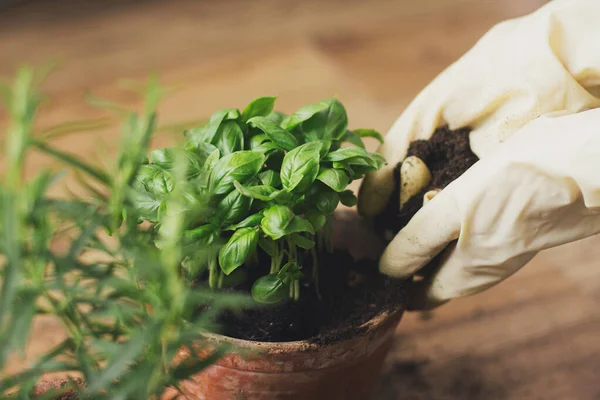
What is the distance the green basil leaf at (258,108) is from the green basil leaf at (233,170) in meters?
0.10

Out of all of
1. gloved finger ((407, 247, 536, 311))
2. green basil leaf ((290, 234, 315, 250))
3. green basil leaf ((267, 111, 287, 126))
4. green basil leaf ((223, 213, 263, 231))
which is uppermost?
green basil leaf ((267, 111, 287, 126))

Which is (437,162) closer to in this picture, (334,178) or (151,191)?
(334,178)

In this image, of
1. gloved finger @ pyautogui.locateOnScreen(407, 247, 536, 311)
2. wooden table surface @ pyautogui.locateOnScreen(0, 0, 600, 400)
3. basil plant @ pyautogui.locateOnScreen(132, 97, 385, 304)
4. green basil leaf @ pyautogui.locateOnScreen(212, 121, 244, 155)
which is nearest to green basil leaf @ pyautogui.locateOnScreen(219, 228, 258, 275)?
basil plant @ pyautogui.locateOnScreen(132, 97, 385, 304)

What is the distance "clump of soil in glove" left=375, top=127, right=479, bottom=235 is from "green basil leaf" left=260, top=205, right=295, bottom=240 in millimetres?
218

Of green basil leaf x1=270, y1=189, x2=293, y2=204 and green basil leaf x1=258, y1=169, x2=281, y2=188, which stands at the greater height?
green basil leaf x1=258, y1=169, x2=281, y2=188

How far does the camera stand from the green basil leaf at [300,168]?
667 mm

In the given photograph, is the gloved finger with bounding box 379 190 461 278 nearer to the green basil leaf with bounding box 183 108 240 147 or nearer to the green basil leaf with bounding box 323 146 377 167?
the green basil leaf with bounding box 323 146 377 167

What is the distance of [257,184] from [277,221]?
0.07 m

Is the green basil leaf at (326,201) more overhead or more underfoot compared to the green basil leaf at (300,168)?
more underfoot

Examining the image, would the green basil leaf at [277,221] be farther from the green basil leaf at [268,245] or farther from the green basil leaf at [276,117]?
the green basil leaf at [276,117]

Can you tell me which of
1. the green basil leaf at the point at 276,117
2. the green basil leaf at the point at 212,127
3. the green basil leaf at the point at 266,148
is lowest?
the green basil leaf at the point at 266,148

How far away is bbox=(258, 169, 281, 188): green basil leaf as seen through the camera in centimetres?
69

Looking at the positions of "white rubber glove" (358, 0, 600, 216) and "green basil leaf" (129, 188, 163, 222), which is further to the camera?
"white rubber glove" (358, 0, 600, 216)

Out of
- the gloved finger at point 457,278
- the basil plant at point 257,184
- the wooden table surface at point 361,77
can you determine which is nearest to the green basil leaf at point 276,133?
the basil plant at point 257,184
